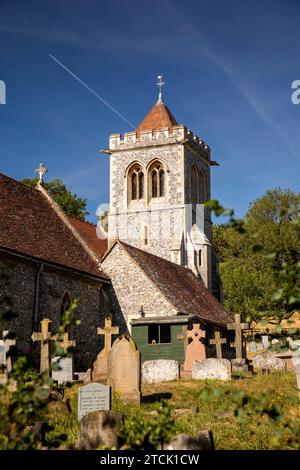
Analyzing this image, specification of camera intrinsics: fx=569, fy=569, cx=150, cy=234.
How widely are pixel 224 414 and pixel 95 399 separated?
236 centimetres

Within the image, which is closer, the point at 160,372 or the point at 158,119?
the point at 160,372

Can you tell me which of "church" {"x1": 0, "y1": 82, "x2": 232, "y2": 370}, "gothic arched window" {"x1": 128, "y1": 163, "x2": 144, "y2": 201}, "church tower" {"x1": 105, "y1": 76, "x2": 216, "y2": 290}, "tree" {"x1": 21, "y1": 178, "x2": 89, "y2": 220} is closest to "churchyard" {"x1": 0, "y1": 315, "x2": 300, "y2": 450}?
"church" {"x1": 0, "y1": 82, "x2": 232, "y2": 370}

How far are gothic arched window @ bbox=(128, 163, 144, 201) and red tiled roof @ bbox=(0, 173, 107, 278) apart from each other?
37.8 ft

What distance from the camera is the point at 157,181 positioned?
3547 cm

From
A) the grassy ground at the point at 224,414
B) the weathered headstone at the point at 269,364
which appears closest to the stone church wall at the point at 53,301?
the grassy ground at the point at 224,414

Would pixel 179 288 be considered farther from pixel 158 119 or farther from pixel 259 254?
pixel 158 119

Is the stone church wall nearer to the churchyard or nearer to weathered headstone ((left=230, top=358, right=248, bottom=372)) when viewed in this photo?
the churchyard

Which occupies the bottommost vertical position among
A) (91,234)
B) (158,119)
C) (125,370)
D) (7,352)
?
(7,352)

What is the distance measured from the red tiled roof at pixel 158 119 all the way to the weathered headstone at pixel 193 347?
2005 cm

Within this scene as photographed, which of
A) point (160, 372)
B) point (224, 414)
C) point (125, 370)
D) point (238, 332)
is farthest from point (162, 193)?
point (224, 414)

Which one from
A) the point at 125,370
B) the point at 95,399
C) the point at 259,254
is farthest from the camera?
the point at 259,254

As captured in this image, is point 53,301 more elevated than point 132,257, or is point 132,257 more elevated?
point 132,257
